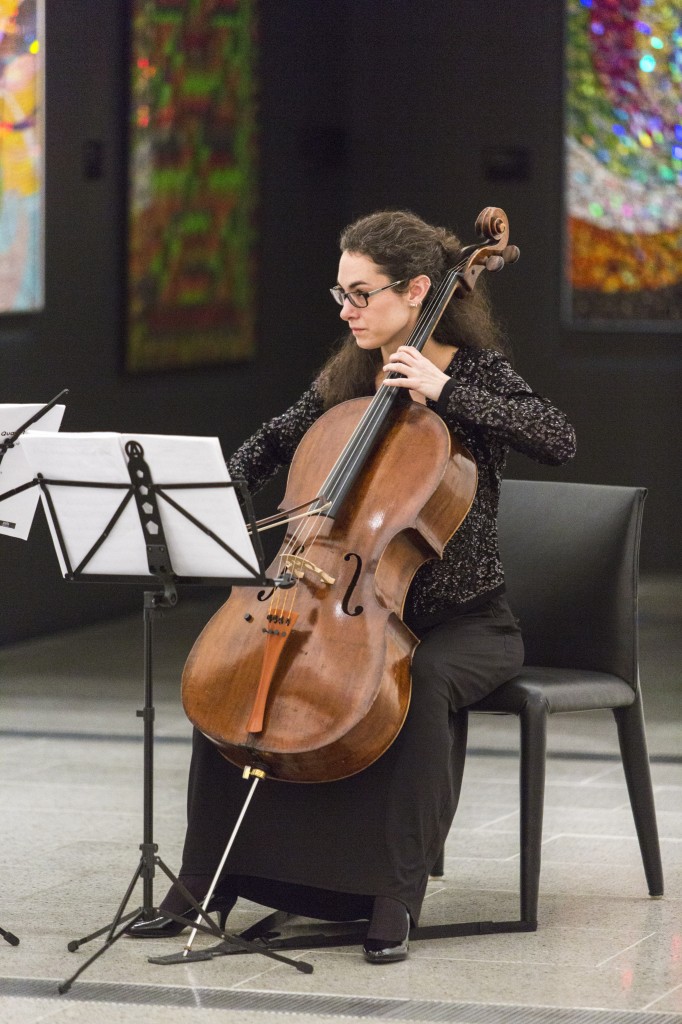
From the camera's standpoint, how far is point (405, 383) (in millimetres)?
2674

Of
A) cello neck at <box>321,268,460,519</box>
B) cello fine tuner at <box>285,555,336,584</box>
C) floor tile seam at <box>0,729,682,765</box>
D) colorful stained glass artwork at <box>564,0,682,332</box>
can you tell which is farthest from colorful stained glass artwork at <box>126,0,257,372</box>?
cello fine tuner at <box>285,555,336,584</box>

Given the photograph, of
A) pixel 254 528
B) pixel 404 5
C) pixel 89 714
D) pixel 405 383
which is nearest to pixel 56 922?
pixel 254 528

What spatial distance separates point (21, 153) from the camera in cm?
547

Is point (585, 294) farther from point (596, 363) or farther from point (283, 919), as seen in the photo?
point (283, 919)

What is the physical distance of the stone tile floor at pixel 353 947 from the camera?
238 cm

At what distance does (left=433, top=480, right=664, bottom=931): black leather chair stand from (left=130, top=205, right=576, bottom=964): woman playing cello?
190mm

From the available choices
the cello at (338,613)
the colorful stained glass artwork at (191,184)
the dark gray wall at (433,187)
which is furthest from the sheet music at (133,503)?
the dark gray wall at (433,187)

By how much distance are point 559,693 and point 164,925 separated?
2.38 ft

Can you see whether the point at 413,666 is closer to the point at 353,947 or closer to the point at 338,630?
the point at 338,630

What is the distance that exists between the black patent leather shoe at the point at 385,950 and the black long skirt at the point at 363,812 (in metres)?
0.05

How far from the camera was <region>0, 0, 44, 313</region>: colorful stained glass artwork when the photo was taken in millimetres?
5344

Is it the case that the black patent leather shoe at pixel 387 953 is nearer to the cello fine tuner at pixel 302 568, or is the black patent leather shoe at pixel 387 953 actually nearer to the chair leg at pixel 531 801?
the chair leg at pixel 531 801

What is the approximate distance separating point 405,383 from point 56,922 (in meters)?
1.02

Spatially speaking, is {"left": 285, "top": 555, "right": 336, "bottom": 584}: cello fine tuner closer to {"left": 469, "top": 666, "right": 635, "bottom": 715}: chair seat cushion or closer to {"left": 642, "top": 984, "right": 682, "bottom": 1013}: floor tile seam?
{"left": 469, "top": 666, "right": 635, "bottom": 715}: chair seat cushion
